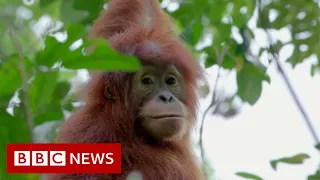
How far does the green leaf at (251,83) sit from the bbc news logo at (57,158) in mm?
938

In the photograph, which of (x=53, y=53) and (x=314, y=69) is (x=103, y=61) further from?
(x=314, y=69)

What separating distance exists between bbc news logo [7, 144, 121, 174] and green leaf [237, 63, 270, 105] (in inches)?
36.9

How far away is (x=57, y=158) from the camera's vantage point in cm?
251

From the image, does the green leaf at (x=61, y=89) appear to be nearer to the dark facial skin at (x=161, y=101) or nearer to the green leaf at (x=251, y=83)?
the dark facial skin at (x=161, y=101)

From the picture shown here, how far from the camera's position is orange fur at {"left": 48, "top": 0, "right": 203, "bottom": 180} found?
3.73 m

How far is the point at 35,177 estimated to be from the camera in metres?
2.35

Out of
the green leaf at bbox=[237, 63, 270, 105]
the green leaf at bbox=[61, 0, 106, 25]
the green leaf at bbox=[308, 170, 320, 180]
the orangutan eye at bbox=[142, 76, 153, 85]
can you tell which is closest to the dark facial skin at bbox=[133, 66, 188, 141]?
the orangutan eye at bbox=[142, 76, 153, 85]

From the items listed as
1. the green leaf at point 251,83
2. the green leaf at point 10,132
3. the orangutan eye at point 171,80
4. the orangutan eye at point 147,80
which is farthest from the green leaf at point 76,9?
the green leaf at point 10,132

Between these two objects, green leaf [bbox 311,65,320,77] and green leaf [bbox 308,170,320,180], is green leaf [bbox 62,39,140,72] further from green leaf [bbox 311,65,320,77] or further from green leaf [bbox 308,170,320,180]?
green leaf [bbox 311,65,320,77]

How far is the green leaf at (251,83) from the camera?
3658 mm

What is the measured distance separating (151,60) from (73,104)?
27.7 inches

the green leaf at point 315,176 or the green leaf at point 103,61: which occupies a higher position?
the green leaf at point 103,61

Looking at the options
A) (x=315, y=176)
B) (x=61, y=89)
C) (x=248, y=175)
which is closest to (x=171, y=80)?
(x=61, y=89)

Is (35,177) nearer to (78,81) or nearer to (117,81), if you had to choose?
(117,81)
